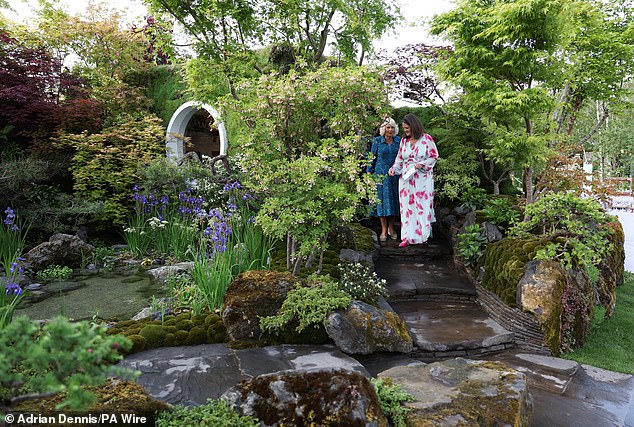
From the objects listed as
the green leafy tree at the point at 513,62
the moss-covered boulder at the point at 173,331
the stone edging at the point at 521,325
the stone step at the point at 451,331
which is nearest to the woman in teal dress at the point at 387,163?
the green leafy tree at the point at 513,62

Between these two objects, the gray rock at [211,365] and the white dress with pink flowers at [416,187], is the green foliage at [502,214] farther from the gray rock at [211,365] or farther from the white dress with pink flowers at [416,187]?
the gray rock at [211,365]

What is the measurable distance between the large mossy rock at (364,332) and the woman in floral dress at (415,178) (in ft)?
8.91

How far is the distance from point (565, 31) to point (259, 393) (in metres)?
5.43

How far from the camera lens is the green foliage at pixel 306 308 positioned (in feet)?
11.5

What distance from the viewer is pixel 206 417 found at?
2115 mm

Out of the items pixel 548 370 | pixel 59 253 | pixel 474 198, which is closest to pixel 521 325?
pixel 548 370

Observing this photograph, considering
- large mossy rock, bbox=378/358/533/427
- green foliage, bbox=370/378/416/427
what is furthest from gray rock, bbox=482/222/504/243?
green foliage, bbox=370/378/416/427

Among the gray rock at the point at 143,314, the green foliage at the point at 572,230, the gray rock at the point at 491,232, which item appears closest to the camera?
the gray rock at the point at 143,314

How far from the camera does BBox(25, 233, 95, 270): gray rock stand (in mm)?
6527

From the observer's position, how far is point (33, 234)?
7.68 meters

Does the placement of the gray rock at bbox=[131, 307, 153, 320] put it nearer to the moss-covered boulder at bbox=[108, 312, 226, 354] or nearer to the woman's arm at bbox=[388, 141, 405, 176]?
the moss-covered boulder at bbox=[108, 312, 226, 354]

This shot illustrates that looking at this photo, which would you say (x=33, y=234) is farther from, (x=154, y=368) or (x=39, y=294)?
(x=154, y=368)

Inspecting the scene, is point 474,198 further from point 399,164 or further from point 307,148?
point 307,148

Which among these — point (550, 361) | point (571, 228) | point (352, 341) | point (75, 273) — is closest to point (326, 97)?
point (352, 341)
